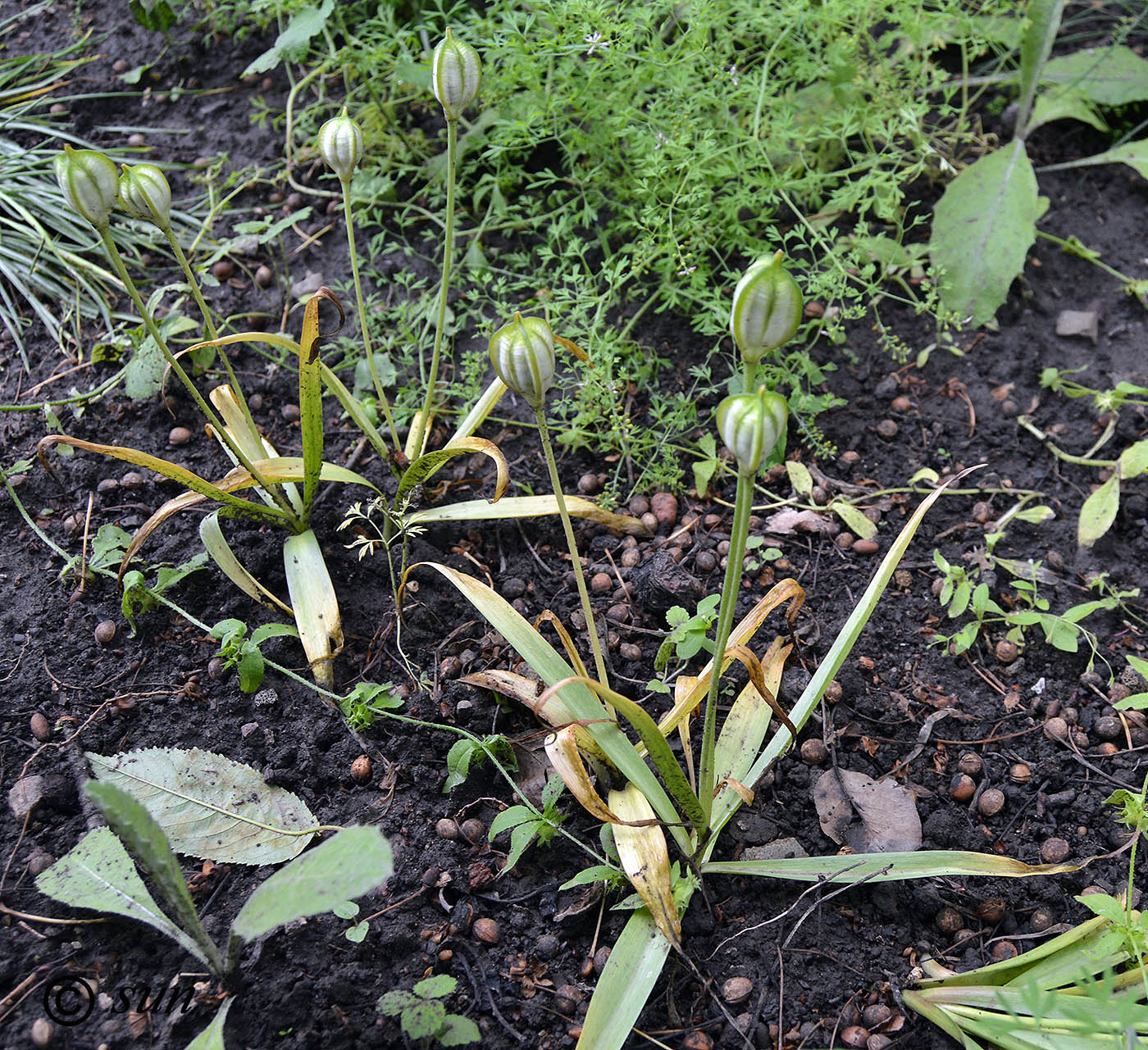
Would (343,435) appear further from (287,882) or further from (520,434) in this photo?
(287,882)

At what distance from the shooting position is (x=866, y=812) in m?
1.59

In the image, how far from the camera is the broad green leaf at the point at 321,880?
1.15 m

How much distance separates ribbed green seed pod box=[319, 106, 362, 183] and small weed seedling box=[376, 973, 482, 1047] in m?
1.36

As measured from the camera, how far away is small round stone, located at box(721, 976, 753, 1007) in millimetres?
1370

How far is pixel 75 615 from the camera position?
71.7 inches

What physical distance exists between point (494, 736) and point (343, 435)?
0.98m

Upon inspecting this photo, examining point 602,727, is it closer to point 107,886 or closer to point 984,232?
point 107,886

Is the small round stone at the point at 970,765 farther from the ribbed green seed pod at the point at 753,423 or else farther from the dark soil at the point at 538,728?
the ribbed green seed pod at the point at 753,423

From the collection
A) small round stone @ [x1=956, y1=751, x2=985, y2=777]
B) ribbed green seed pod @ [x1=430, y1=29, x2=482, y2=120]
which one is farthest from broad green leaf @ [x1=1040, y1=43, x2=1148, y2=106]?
small round stone @ [x1=956, y1=751, x2=985, y2=777]

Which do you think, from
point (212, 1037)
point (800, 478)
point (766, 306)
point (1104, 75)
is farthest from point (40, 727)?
point (1104, 75)

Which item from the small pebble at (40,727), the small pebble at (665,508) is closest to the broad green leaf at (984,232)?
the small pebble at (665,508)

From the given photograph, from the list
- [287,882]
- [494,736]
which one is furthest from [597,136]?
[287,882]

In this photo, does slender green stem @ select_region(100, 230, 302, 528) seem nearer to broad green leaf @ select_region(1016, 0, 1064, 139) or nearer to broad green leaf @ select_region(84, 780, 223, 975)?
broad green leaf @ select_region(84, 780, 223, 975)

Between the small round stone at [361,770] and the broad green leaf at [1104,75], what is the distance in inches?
107
